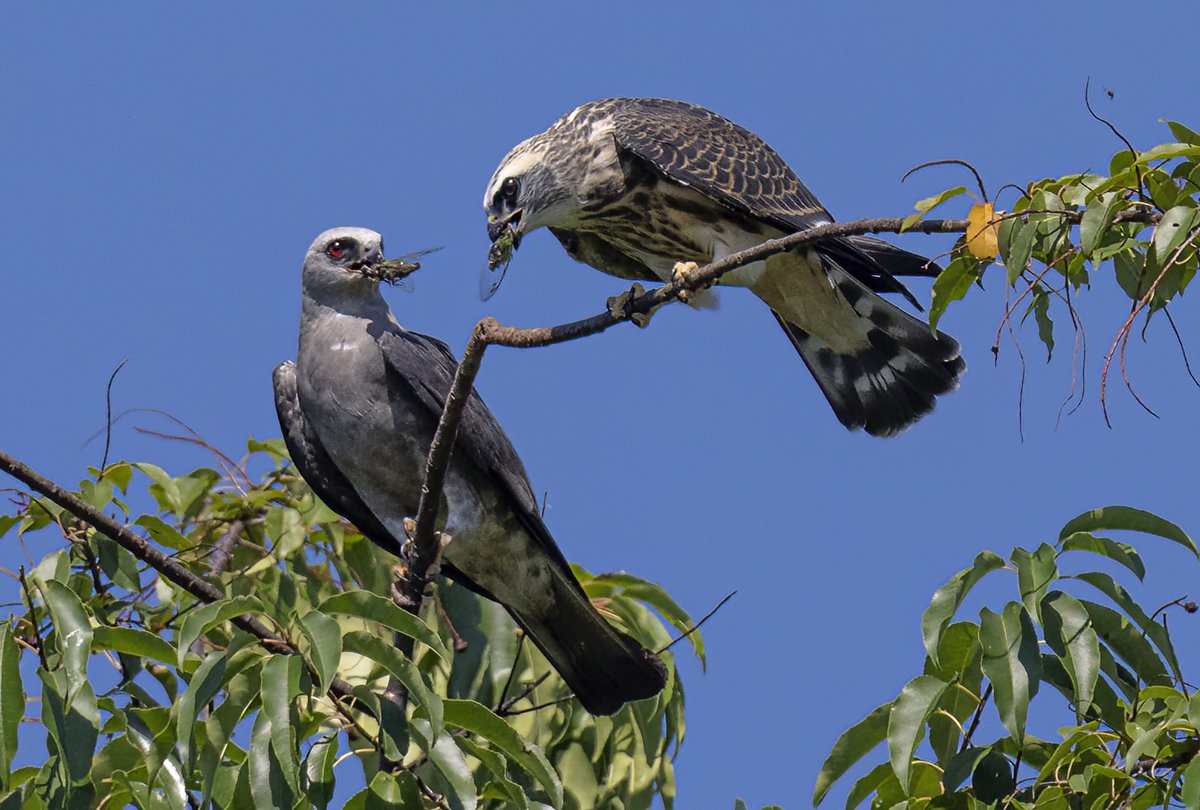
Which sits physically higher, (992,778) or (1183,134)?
(1183,134)

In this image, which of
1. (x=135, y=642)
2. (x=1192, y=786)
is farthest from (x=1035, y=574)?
(x=135, y=642)

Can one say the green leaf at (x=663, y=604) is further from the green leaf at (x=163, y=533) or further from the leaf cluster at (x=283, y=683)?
the green leaf at (x=163, y=533)

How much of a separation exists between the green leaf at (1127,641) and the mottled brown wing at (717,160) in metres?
2.95

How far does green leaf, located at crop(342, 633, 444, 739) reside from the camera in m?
3.39

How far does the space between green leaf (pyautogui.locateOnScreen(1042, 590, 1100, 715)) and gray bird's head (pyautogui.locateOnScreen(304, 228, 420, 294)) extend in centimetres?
304

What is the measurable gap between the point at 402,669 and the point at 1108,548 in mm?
1617

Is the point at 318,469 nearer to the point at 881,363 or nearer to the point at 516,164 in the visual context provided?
the point at 516,164

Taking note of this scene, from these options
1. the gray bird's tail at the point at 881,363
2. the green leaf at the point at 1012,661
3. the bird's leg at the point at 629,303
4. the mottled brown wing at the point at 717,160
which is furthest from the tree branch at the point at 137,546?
the gray bird's tail at the point at 881,363

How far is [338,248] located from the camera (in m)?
5.73

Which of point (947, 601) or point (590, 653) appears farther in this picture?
point (590, 653)

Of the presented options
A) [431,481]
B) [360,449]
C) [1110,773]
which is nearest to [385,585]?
[360,449]

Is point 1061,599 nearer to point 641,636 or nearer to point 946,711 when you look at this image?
point 946,711

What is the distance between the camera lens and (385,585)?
5488 mm

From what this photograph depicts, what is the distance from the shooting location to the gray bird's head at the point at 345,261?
5.68 meters
